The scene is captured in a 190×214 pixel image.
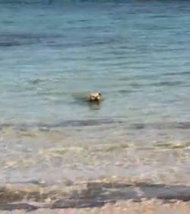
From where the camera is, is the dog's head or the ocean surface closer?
the ocean surface

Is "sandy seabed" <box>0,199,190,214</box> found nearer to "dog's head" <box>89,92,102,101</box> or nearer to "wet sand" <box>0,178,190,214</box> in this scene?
"wet sand" <box>0,178,190,214</box>

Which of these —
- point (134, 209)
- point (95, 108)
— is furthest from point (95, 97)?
point (134, 209)

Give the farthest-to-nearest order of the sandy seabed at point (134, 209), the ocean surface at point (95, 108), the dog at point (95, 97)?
the dog at point (95, 97)
the ocean surface at point (95, 108)
the sandy seabed at point (134, 209)

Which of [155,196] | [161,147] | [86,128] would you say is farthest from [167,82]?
[155,196]

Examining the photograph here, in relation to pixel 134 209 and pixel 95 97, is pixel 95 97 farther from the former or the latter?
pixel 134 209

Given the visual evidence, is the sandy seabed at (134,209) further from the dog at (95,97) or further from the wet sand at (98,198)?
the dog at (95,97)

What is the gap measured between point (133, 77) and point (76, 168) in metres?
8.12

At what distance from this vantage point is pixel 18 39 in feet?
94.3

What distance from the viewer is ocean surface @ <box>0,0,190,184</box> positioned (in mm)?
9586

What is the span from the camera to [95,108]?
13.8 m

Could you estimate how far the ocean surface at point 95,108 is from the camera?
9.59m

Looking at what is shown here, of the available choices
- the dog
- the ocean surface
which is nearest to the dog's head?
the dog

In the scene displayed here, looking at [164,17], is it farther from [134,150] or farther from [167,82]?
[134,150]

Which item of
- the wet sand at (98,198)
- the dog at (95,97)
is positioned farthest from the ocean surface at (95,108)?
the wet sand at (98,198)
